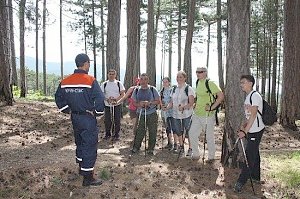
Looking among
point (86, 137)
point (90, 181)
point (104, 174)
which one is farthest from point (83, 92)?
point (104, 174)

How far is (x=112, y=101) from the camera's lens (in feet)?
32.8

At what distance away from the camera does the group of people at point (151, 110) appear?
596 cm

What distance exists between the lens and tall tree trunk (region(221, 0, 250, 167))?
740 cm

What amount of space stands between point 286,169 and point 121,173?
12.7 feet

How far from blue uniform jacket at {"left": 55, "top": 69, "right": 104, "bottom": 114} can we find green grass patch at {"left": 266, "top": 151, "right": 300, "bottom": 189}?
414cm

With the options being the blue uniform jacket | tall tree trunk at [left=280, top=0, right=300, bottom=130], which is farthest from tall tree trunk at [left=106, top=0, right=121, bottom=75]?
the blue uniform jacket

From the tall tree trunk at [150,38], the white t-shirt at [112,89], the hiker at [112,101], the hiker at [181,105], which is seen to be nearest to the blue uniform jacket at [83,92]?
the hiker at [181,105]

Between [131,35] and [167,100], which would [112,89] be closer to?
[167,100]

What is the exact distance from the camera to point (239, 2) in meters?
7.37

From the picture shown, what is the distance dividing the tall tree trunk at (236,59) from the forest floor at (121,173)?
102 cm

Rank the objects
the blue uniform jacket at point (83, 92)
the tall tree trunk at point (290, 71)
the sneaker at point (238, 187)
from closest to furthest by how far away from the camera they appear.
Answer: the blue uniform jacket at point (83, 92)
the sneaker at point (238, 187)
the tall tree trunk at point (290, 71)

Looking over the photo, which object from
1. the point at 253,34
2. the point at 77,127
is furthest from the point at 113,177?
the point at 253,34

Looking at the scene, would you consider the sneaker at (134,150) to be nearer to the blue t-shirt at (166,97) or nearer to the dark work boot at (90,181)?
the blue t-shirt at (166,97)

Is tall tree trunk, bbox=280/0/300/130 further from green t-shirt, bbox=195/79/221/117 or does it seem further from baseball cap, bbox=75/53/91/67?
baseball cap, bbox=75/53/91/67
